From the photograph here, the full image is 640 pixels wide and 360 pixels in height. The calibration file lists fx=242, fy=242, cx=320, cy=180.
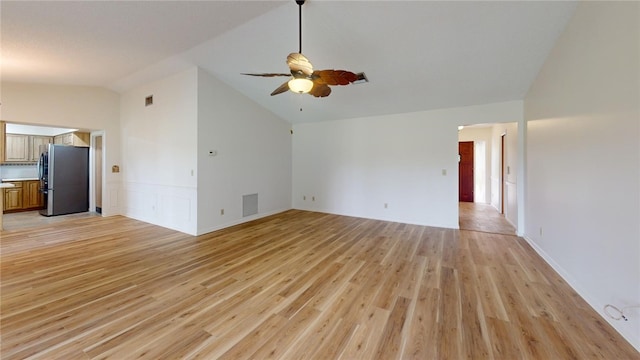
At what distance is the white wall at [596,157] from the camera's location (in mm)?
1729

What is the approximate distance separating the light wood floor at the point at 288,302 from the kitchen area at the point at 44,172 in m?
2.15

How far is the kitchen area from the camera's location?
5508 mm

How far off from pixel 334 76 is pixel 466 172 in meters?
7.49

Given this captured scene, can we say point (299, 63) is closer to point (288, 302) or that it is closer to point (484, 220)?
point (288, 302)

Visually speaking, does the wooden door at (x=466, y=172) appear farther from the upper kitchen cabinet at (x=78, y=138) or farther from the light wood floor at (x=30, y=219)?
the upper kitchen cabinet at (x=78, y=138)

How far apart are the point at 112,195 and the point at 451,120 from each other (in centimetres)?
762

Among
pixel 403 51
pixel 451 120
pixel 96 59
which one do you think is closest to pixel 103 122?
pixel 96 59

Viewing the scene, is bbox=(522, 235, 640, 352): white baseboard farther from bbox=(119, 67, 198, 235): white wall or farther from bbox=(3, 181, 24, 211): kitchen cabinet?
bbox=(3, 181, 24, 211): kitchen cabinet

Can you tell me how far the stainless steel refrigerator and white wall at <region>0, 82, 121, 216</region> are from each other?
1.01m

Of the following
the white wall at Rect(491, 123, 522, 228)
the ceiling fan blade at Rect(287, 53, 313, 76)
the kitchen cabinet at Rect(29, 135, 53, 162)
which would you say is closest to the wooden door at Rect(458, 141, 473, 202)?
the white wall at Rect(491, 123, 522, 228)

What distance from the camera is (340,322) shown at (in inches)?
75.1

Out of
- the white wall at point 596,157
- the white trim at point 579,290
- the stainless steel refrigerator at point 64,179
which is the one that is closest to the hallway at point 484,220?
Result: the white trim at point 579,290

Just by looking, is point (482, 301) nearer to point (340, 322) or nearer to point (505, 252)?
point (340, 322)

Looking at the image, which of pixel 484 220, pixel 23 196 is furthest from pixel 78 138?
pixel 484 220
